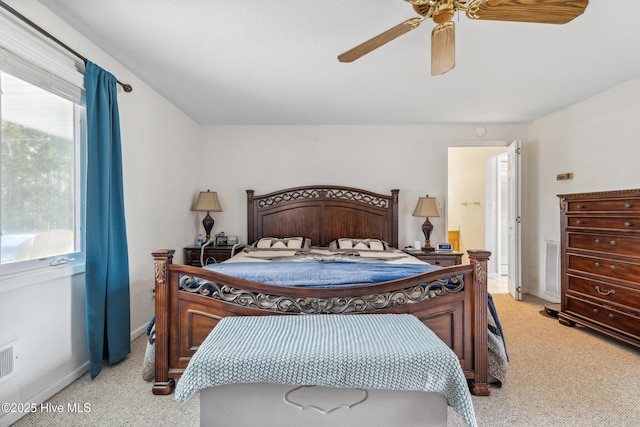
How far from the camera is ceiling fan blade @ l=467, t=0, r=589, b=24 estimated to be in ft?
4.82

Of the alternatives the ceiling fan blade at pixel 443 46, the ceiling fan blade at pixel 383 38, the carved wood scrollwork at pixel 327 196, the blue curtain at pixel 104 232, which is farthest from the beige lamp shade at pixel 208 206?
the ceiling fan blade at pixel 443 46

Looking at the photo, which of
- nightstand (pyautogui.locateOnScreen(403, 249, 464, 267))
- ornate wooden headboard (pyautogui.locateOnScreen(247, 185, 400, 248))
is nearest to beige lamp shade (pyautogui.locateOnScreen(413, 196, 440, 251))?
nightstand (pyautogui.locateOnScreen(403, 249, 464, 267))

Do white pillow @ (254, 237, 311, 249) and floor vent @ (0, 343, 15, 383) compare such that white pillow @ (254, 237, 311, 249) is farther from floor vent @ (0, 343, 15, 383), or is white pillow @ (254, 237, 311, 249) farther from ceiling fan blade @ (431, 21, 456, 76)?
ceiling fan blade @ (431, 21, 456, 76)

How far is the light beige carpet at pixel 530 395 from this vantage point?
1751 millimetres

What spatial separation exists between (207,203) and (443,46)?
3.22 m

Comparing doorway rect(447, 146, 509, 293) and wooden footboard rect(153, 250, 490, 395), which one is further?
doorway rect(447, 146, 509, 293)

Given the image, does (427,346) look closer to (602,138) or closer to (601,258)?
(601,258)

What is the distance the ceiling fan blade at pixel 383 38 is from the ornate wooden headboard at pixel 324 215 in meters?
2.44

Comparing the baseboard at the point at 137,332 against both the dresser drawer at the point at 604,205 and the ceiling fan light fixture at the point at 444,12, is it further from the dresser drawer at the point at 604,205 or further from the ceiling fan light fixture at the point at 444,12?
the dresser drawer at the point at 604,205

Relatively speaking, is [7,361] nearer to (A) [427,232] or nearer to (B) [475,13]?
(B) [475,13]

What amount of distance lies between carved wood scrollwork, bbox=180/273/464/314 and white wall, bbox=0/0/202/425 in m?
0.81

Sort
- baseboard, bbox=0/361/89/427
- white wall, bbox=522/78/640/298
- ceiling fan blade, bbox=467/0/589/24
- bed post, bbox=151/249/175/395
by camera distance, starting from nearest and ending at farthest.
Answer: ceiling fan blade, bbox=467/0/589/24, baseboard, bbox=0/361/89/427, bed post, bbox=151/249/175/395, white wall, bbox=522/78/640/298

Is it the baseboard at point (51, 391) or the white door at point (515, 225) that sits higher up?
the white door at point (515, 225)

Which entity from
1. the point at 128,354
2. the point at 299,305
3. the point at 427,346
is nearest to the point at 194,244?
the point at 128,354
